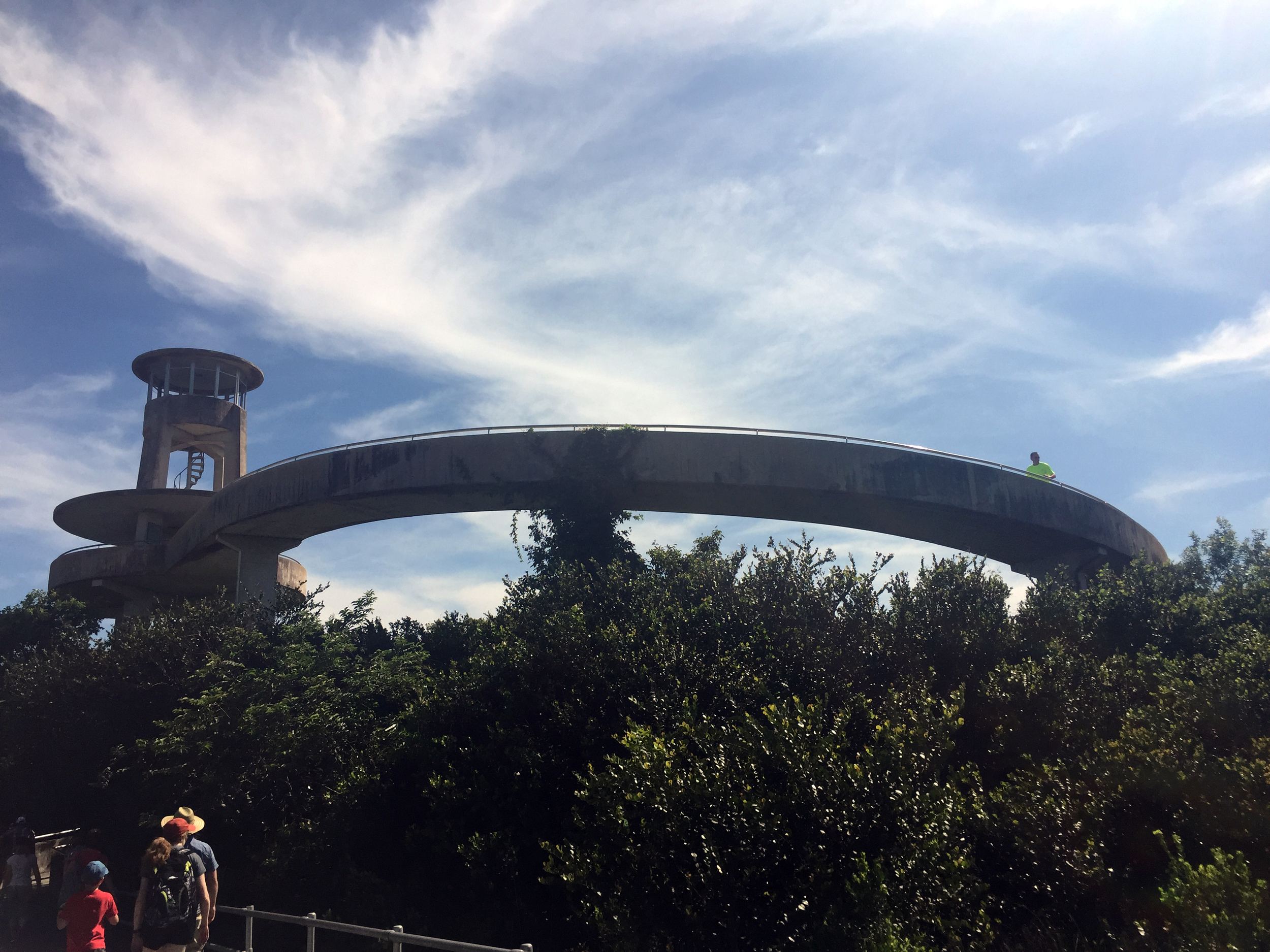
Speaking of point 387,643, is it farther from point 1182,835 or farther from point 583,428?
point 1182,835

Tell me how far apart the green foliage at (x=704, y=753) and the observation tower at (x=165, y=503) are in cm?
974

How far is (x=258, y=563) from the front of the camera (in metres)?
27.7

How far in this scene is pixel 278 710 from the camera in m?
16.4

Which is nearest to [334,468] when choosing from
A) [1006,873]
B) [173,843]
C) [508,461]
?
[508,461]

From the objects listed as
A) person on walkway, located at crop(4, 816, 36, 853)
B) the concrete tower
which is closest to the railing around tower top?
the concrete tower

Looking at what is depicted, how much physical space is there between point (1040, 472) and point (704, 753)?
18693 millimetres

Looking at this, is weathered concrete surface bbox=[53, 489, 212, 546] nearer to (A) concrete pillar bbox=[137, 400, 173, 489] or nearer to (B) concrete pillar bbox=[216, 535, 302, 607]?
(A) concrete pillar bbox=[137, 400, 173, 489]

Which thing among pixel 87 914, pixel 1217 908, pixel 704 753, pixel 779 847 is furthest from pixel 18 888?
pixel 1217 908

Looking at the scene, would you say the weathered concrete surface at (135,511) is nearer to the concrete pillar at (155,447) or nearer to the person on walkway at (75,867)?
the concrete pillar at (155,447)

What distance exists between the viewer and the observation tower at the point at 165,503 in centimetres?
3503

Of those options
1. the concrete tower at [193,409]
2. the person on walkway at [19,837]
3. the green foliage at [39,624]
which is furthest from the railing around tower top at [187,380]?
the person on walkway at [19,837]

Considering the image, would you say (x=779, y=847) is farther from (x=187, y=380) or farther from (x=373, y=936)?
(x=187, y=380)

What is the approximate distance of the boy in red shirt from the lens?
306 inches

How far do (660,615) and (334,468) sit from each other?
42.2ft
